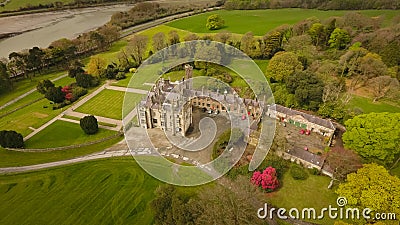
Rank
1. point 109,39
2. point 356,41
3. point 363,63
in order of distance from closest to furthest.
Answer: point 363,63 → point 356,41 → point 109,39

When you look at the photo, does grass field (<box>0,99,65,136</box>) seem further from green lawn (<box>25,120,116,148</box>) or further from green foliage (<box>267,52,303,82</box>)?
green foliage (<box>267,52,303,82</box>)

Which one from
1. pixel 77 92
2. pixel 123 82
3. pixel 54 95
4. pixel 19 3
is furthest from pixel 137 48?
pixel 19 3

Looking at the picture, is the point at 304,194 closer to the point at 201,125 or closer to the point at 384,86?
the point at 201,125

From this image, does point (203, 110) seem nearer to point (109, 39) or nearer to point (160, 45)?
point (160, 45)

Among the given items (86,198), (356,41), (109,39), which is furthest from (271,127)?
(109,39)

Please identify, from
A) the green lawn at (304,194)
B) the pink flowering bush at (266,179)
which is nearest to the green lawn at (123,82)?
the pink flowering bush at (266,179)

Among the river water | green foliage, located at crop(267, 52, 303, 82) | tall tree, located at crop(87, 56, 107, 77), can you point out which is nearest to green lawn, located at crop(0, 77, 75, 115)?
tall tree, located at crop(87, 56, 107, 77)
